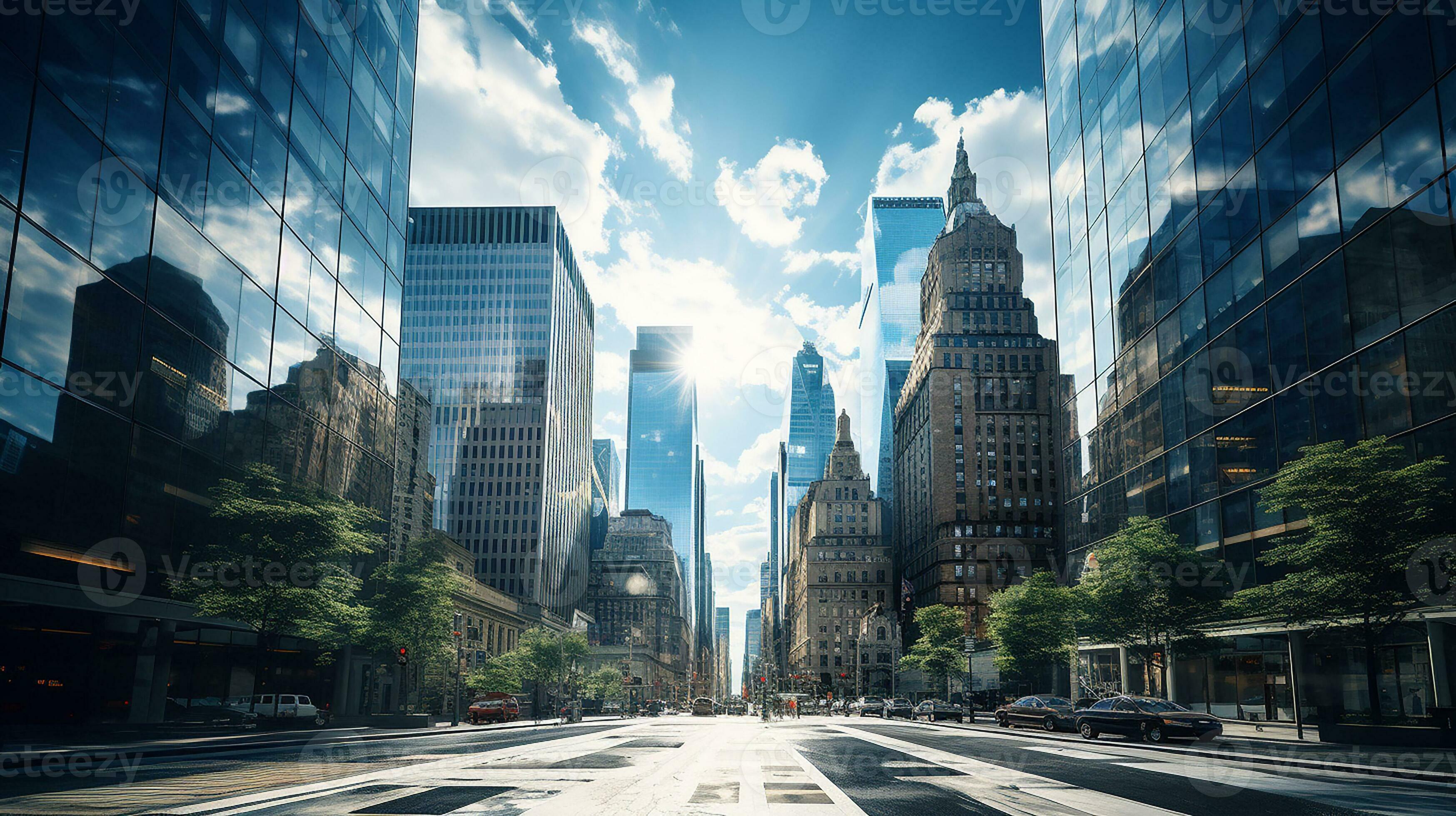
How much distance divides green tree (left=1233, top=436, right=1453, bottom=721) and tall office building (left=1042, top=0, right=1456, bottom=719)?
2.37 metres

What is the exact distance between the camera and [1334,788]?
15430 mm

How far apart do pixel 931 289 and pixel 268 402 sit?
13173cm

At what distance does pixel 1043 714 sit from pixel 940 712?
2113cm

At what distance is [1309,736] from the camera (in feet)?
98.1

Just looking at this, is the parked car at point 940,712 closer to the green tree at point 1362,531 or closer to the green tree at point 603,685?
the green tree at point 1362,531

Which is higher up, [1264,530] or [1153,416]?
[1153,416]

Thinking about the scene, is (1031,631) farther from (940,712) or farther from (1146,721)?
(1146,721)

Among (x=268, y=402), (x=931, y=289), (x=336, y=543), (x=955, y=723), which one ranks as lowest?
(x=955, y=723)

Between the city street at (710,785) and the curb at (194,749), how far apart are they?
44.4 inches

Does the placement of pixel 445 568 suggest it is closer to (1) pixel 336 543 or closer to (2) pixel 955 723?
(1) pixel 336 543

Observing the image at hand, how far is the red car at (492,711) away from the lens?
5500 cm

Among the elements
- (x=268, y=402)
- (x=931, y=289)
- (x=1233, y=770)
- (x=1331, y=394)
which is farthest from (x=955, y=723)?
(x=931, y=289)

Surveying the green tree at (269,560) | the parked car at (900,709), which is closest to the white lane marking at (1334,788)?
the green tree at (269,560)

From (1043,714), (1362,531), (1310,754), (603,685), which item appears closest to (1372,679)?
(1362,531)
